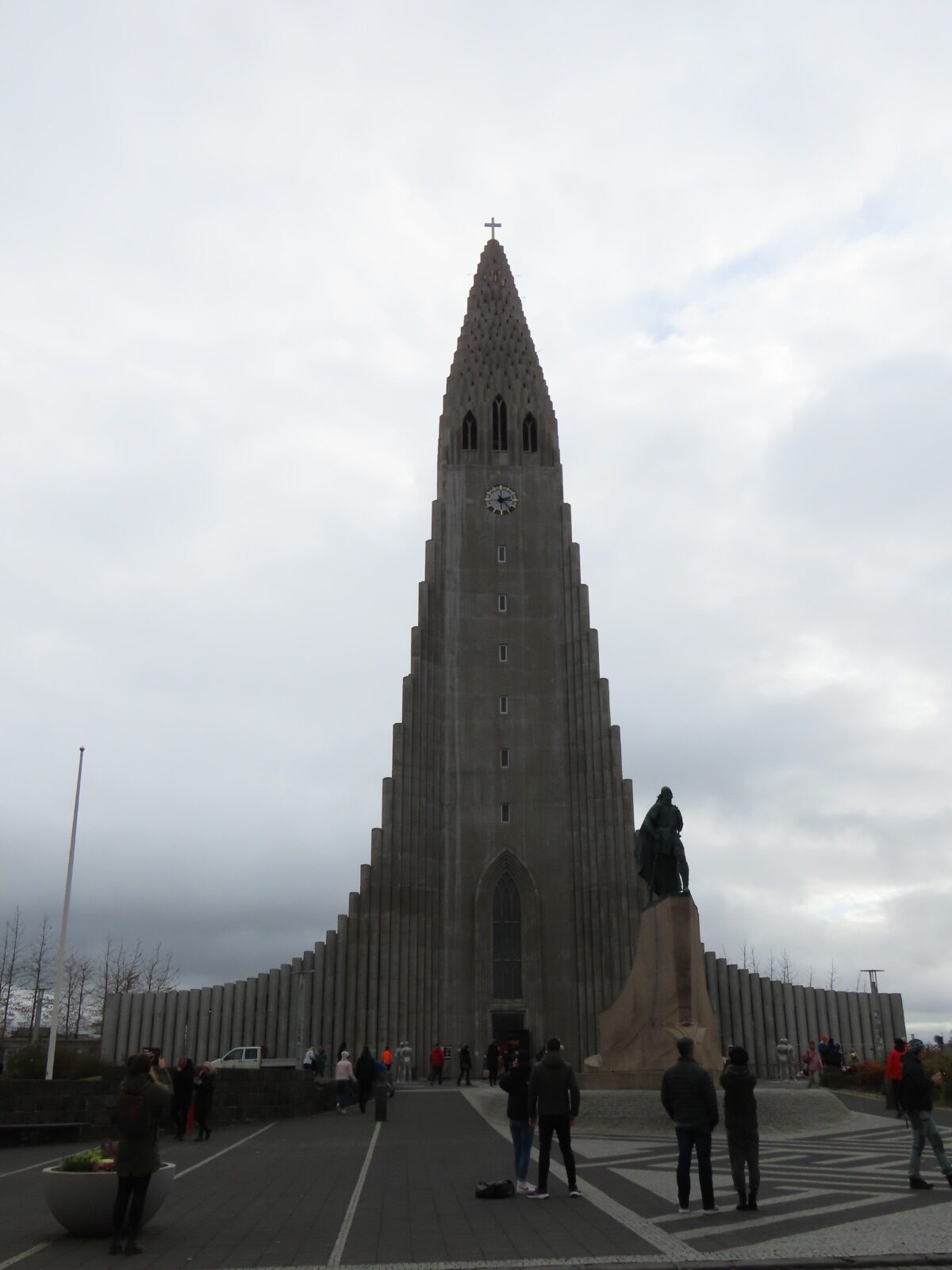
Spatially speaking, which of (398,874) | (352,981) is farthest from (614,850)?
(352,981)

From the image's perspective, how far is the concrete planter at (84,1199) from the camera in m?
9.18

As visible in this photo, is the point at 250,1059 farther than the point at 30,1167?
Yes

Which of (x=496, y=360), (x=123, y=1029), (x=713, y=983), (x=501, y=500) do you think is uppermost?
(x=496, y=360)

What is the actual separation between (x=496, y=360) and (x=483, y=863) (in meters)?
23.4

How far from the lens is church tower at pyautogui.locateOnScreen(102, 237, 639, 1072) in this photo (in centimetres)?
4112

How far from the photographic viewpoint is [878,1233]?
877 centimetres

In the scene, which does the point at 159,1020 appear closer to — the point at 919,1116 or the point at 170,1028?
the point at 170,1028

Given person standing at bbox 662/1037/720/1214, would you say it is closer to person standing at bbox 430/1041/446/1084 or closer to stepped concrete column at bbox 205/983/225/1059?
person standing at bbox 430/1041/446/1084

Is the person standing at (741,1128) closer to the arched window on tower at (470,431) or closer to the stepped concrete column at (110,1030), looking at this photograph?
the stepped concrete column at (110,1030)

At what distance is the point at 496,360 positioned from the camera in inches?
2042

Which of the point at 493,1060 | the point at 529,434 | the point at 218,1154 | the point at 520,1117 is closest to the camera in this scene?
the point at 520,1117

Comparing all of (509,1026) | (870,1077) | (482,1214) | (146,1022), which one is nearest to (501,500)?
(509,1026)

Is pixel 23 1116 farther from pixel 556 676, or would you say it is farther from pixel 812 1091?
pixel 556 676

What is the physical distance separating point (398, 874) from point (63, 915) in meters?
16.5
